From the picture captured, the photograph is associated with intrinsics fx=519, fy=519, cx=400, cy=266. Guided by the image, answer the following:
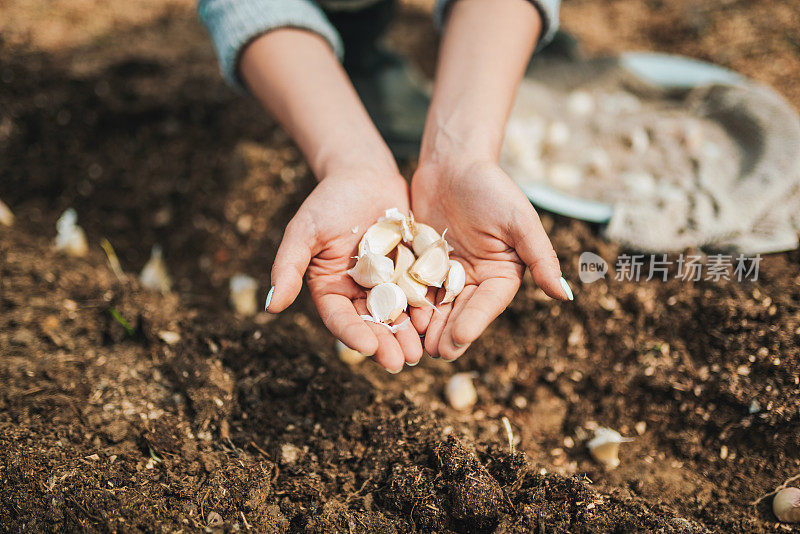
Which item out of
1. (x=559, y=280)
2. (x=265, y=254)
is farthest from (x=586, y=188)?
(x=265, y=254)

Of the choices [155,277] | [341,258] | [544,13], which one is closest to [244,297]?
[155,277]

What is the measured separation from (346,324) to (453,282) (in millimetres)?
275

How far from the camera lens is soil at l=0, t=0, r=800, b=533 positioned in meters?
1.16

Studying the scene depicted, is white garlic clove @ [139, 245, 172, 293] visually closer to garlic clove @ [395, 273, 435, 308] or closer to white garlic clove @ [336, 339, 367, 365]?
white garlic clove @ [336, 339, 367, 365]

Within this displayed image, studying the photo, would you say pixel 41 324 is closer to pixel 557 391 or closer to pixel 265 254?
pixel 265 254

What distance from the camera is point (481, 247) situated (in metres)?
1.26

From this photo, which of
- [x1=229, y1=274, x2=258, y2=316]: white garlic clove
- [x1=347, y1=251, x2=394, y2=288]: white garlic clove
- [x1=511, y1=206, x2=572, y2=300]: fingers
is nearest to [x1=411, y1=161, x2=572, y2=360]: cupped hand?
[x1=511, y1=206, x2=572, y2=300]: fingers

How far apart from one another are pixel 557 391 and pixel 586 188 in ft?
2.82

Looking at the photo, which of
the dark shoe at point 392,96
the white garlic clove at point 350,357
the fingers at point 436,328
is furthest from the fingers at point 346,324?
the dark shoe at point 392,96

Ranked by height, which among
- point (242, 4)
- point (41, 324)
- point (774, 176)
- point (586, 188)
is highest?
point (242, 4)

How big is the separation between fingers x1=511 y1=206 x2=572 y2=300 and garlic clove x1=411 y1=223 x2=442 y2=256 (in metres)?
0.21

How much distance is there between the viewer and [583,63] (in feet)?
7.74

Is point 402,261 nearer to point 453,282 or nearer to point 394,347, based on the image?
point 453,282

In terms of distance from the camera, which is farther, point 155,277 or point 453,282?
point 155,277
